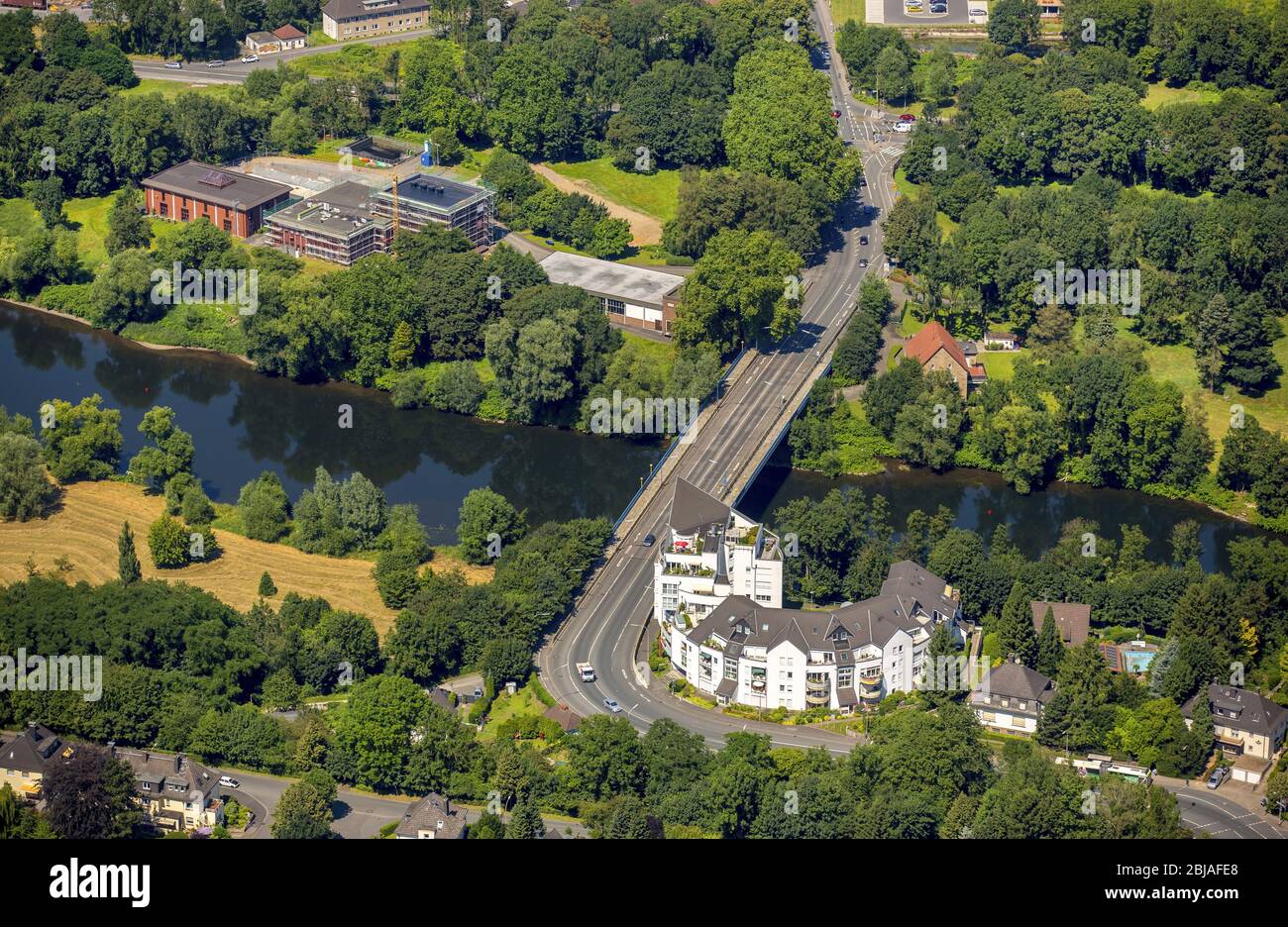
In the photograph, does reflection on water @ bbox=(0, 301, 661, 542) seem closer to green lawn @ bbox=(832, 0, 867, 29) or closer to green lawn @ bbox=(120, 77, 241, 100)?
green lawn @ bbox=(120, 77, 241, 100)

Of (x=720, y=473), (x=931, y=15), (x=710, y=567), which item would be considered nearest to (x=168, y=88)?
(x=931, y=15)

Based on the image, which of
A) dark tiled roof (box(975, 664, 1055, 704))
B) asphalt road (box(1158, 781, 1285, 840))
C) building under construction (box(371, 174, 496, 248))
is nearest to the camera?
asphalt road (box(1158, 781, 1285, 840))

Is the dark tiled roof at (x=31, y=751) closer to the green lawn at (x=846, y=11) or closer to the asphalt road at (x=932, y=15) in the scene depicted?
the green lawn at (x=846, y=11)

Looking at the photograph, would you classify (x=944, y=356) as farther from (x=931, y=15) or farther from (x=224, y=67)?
(x=224, y=67)

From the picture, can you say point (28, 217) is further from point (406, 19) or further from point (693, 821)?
point (693, 821)

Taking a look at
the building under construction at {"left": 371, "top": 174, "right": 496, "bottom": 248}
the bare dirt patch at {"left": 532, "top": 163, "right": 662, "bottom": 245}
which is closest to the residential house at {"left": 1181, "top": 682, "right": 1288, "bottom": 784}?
the bare dirt patch at {"left": 532, "top": 163, "right": 662, "bottom": 245}

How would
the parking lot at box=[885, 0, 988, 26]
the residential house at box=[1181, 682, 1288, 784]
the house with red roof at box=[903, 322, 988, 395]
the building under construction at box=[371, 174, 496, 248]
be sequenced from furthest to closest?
the parking lot at box=[885, 0, 988, 26]
the building under construction at box=[371, 174, 496, 248]
the house with red roof at box=[903, 322, 988, 395]
the residential house at box=[1181, 682, 1288, 784]

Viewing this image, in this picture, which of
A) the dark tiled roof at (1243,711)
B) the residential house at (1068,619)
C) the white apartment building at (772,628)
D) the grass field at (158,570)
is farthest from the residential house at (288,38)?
the dark tiled roof at (1243,711)
